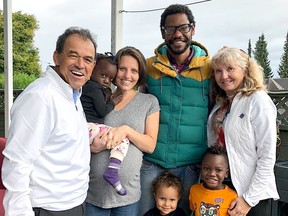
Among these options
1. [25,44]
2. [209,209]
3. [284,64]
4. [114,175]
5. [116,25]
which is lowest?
[209,209]

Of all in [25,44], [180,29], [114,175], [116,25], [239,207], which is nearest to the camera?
[114,175]

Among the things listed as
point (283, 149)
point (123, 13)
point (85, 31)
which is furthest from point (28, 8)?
point (85, 31)

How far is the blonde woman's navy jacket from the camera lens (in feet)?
7.06

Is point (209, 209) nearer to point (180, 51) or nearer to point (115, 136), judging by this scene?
point (115, 136)

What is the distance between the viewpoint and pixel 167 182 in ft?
7.02

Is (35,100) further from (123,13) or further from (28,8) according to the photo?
(28,8)

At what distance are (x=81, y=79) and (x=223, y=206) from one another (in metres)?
1.12

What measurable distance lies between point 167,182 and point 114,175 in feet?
1.27

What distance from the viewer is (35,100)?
1.30m

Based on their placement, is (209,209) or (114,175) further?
(209,209)

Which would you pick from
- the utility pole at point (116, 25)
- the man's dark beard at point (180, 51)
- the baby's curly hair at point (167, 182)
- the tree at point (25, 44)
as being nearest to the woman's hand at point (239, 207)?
the baby's curly hair at point (167, 182)

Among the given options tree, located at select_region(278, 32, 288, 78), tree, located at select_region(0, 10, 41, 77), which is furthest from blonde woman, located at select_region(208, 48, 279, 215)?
tree, located at select_region(278, 32, 288, 78)

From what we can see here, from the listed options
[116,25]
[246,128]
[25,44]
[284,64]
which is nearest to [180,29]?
[246,128]

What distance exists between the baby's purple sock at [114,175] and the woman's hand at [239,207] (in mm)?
610
